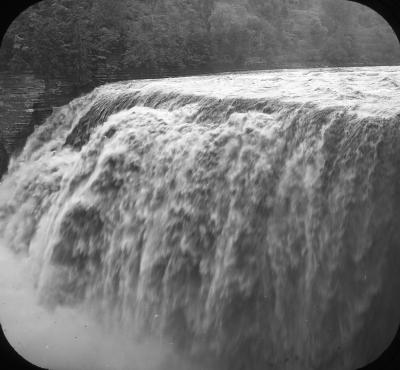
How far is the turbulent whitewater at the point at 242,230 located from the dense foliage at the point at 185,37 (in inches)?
150

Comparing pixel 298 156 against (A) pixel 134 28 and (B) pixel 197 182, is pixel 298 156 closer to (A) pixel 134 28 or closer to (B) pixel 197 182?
(B) pixel 197 182

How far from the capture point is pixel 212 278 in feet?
11.0

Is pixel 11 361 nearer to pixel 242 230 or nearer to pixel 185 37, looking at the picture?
pixel 242 230

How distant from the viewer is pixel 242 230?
330cm

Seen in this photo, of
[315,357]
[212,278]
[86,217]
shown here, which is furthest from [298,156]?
[86,217]

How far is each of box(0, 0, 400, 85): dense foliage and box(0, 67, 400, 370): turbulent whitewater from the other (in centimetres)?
380

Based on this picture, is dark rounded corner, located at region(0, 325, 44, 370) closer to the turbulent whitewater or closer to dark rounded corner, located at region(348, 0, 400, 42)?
the turbulent whitewater

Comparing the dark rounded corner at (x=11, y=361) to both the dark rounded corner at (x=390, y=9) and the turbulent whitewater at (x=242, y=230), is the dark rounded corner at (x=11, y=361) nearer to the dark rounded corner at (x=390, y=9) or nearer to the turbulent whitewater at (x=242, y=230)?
the turbulent whitewater at (x=242, y=230)

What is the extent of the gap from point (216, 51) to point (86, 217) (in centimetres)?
683

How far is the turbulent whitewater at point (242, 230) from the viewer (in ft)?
9.50

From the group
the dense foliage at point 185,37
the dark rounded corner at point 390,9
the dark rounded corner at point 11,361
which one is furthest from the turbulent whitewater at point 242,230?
the dense foliage at point 185,37

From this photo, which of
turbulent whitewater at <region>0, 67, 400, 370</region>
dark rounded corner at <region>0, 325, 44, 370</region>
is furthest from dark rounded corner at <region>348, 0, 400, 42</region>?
dark rounded corner at <region>0, 325, 44, 370</region>

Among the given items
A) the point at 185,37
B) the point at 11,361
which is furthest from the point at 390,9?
the point at 185,37

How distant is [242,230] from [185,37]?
7258 millimetres
